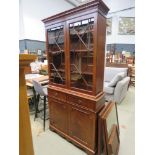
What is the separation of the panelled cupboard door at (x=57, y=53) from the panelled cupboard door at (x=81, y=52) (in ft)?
0.51

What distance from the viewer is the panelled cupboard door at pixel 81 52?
1961 millimetres

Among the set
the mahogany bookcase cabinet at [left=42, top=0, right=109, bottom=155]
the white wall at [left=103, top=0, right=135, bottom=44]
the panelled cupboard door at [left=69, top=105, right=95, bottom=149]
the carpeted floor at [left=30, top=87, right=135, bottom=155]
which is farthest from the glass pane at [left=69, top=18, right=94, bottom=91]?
the white wall at [left=103, top=0, right=135, bottom=44]

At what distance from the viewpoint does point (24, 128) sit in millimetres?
662

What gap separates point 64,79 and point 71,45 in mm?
553

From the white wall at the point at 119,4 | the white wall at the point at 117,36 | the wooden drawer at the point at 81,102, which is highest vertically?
the white wall at the point at 119,4

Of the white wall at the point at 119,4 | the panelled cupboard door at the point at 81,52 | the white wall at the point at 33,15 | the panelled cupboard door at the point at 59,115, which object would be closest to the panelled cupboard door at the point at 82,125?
the panelled cupboard door at the point at 59,115

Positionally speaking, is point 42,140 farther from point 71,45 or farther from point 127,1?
point 127,1

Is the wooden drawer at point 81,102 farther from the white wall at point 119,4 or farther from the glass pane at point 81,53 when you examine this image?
the white wall at point 119,4

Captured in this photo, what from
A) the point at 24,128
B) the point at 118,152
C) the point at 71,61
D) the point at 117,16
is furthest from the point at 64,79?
the point at 117,16

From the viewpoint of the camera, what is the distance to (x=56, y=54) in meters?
2.47

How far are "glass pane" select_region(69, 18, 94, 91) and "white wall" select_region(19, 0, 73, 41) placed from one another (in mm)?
3109

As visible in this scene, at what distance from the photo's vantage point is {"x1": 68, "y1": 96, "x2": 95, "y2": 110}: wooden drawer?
6.30 feet

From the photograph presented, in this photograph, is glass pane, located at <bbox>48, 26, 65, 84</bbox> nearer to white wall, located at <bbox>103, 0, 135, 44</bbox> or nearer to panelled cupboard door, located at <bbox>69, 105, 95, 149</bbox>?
panelled cupboard door, located at <bbox>69, 105, 95, 149</bbox>
